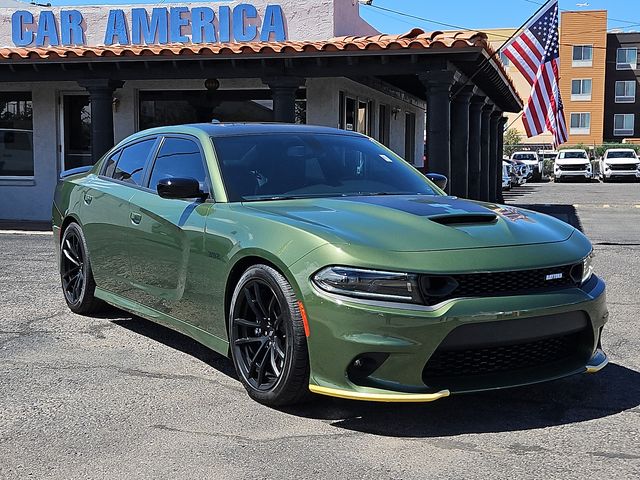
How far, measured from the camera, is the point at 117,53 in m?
12.2

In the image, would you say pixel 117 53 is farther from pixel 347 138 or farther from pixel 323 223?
pixel 323 223

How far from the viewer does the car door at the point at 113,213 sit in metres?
5.52

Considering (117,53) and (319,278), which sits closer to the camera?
(319,278)

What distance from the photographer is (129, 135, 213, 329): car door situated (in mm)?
4637

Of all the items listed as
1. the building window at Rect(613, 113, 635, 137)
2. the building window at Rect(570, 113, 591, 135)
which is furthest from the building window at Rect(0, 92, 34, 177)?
the building window at Rect(613, 113, 635, 137)

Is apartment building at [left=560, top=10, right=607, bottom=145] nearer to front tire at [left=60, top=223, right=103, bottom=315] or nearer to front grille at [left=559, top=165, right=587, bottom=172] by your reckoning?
front grille at [left=559, top=165, right=587, bottom=172]

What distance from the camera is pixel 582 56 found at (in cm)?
5997

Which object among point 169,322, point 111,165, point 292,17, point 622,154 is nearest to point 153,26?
point 292,17

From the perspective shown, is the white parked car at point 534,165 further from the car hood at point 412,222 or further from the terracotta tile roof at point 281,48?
the car hood at point 412,222

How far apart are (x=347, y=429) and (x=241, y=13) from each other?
12.0m

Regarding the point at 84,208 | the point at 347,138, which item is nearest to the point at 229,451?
the point at 347,138

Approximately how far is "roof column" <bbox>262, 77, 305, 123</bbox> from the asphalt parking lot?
7207mm

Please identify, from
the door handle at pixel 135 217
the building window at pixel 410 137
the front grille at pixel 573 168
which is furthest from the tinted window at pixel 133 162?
the front grille at pixel 573 168

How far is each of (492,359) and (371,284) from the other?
705 millimetres
